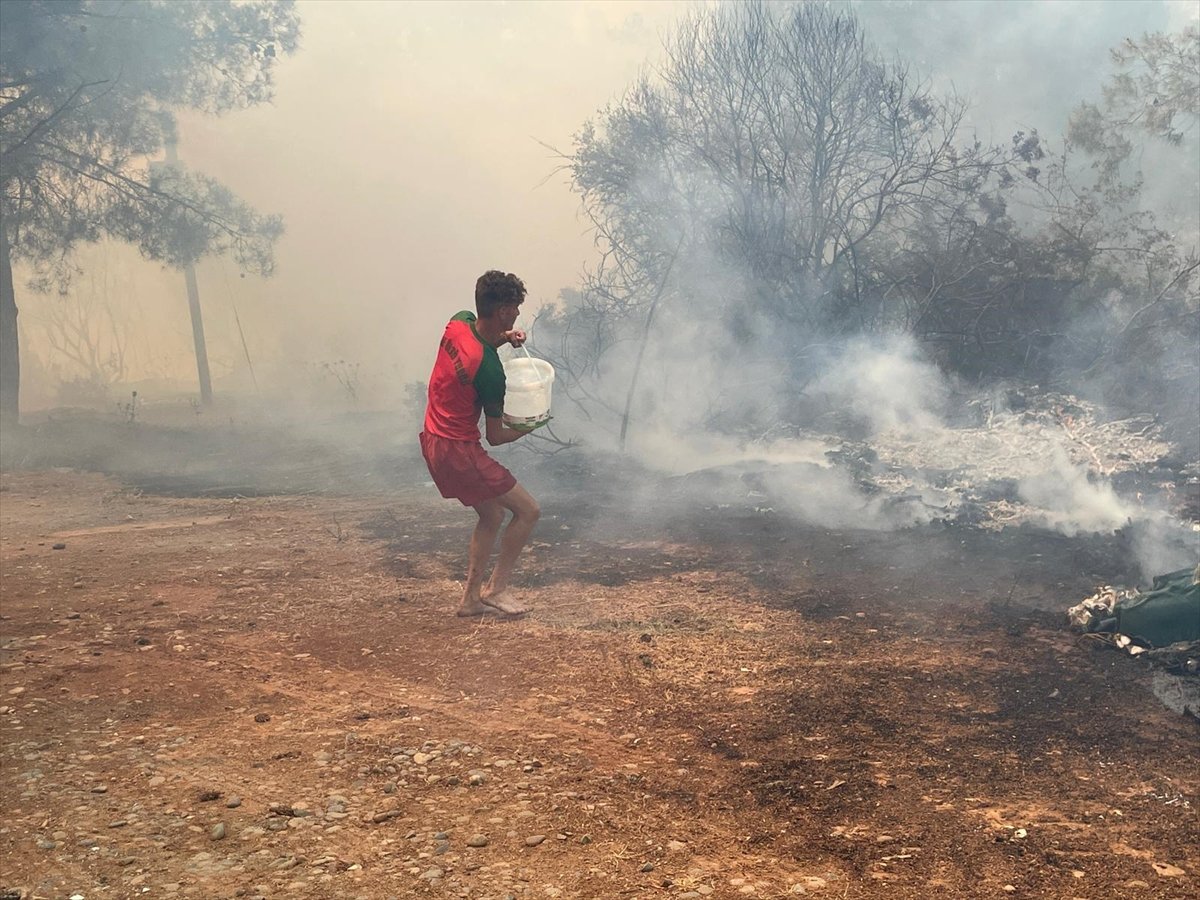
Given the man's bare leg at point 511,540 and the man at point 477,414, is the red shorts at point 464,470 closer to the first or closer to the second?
the man at point 477,414

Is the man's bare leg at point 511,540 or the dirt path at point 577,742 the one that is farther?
the man's bare leg at point 511,540

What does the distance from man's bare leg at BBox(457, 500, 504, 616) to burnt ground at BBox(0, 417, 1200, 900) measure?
14cm

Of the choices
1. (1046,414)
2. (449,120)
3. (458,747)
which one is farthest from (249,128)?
(458,747)

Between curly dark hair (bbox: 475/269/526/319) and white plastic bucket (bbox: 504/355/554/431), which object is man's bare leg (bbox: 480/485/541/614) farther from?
curly dark hair (bbox: 475/269/526/319)

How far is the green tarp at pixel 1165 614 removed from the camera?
189 inches

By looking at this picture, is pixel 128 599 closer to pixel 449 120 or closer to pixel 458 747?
pixel 458 747

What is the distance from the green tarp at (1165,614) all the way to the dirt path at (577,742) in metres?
0.20

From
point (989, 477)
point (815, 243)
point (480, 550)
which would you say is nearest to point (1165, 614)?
point (480, 550)

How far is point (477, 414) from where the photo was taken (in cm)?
517

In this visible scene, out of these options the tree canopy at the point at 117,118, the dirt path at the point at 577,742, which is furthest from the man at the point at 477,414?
the tree canopy at the point at 117,118

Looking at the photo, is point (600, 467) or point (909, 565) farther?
point (600, 467)

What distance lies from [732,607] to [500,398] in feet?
6.37

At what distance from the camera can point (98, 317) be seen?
65.2ft

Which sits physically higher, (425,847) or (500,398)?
(500,398)
